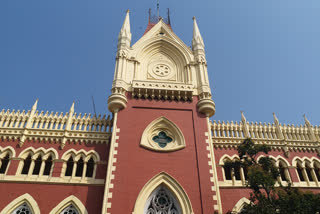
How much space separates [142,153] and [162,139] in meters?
1.86

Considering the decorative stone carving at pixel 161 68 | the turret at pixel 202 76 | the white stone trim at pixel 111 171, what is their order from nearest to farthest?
the white stone trim at pixel 111 171, the turret at pixel 202 76, the decorative stone carving at pixel 161 68

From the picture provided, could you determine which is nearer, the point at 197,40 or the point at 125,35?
the point at 125,35

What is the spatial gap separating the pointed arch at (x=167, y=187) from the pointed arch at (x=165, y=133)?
182 centimetres

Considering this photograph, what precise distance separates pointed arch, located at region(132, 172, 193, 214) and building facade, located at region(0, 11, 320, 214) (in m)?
0.05

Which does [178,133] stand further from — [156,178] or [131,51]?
[131,51]

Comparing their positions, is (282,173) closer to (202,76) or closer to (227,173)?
(227,173)

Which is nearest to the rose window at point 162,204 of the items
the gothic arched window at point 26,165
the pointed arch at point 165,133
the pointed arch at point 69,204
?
the pointed arch at point 165,133

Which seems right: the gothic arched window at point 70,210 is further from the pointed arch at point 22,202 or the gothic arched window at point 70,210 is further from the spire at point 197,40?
the spire at point 197,40

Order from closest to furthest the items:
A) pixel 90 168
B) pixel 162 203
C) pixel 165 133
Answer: pixel 162 203
pixel 90 168
pixel 165 133

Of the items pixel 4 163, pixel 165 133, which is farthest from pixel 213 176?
pixel 4 163

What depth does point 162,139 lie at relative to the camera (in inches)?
649

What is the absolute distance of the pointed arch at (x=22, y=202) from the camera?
13457mm

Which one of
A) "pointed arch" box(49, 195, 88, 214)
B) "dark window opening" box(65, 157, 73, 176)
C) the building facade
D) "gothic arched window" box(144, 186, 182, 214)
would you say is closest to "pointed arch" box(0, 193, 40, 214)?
the building facade

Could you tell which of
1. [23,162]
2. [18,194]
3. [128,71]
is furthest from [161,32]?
[18,194]
